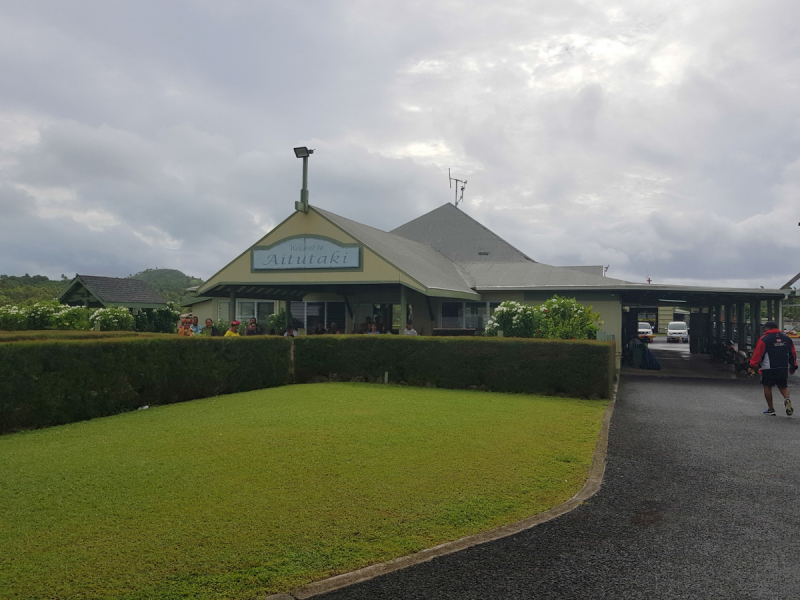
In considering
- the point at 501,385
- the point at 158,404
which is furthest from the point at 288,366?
the point at 501,385

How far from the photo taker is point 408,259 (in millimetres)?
22469

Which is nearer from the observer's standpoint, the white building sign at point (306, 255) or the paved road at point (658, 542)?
the paved road at point (658, 542)

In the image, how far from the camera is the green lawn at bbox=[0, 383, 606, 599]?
414 cm

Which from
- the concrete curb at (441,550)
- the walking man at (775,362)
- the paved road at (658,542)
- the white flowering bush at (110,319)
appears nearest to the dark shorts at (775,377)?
the walking man at (775,362)

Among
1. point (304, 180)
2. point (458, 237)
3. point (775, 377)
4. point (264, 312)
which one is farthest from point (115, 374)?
point (458, 237)

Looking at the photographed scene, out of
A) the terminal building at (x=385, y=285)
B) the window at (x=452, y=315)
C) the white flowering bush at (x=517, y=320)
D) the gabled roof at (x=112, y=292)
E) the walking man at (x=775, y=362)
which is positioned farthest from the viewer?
the gabled roof at (x=112, y=292)

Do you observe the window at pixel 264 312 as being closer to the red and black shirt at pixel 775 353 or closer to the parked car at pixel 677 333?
the red and black shirt at pixel 775 353

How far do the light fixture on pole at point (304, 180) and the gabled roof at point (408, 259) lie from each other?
350 mm

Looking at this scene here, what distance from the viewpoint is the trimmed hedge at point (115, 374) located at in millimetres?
9117

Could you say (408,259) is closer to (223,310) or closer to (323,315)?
(323,315)

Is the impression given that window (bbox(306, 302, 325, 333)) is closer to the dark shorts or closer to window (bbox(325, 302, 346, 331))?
window (bbox(325, 302, 346, 331))

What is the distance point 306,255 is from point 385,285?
3.72 metres

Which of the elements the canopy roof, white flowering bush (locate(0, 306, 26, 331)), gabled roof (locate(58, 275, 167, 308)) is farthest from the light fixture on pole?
gabled roof (locate(58, 275, 167, 308))

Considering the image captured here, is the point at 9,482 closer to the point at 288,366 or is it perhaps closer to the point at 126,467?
the point at 126,467
